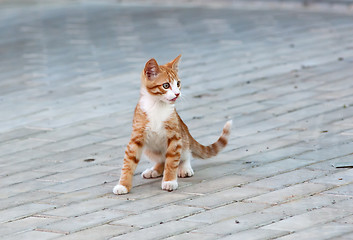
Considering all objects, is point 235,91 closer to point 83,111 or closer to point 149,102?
point 83,111

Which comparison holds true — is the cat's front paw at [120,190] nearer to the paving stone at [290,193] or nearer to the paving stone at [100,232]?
the paving stone at [100,232]

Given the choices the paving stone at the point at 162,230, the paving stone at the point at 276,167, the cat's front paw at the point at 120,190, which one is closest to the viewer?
the paving stone at the point at 162,230

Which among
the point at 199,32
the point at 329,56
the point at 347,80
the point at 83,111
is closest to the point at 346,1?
the point at 199,32

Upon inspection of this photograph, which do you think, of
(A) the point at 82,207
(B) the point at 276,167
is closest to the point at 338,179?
(B) the point at 276,167

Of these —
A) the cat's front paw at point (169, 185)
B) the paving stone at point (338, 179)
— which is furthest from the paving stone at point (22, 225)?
the paving stone at point (338, 179)

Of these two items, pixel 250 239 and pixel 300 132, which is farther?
pixel 300 132

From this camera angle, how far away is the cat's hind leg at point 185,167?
519 cm

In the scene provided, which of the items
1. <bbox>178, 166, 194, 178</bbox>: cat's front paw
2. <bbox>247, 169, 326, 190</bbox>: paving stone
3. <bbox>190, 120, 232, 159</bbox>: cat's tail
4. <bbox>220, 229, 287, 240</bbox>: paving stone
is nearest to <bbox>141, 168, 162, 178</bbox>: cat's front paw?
<bbox>178, 166, 194, 178</bbox>: cat's front paw

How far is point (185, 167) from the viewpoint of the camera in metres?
5.20

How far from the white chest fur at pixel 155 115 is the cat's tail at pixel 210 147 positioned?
40 centimetres

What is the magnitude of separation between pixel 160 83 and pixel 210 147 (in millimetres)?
802

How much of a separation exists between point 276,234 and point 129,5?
12081 millimetres

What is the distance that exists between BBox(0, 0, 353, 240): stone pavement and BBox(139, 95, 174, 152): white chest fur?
0.34m

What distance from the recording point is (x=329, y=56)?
363 inches
